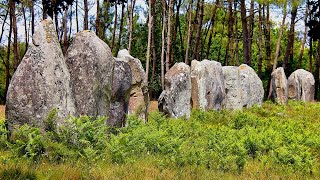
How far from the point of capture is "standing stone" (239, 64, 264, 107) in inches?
857

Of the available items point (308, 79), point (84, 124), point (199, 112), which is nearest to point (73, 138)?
point (84, 124)

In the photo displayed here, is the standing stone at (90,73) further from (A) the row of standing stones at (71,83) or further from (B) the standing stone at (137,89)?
(B) the standing stone at (137,89)

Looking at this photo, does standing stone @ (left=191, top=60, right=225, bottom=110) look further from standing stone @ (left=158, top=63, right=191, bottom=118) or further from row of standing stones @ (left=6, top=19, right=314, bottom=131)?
row of standing stones @ (left=6, top=19, right=314, bottom=131)

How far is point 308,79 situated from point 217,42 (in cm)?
1863

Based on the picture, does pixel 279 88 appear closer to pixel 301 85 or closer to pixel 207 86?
pixel 301 85

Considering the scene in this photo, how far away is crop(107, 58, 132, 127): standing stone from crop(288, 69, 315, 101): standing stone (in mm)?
19931

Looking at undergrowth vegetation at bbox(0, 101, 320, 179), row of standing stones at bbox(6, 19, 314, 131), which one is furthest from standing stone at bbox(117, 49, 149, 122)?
undergrowth vegetation at bbox(0, 101, 320, 179)

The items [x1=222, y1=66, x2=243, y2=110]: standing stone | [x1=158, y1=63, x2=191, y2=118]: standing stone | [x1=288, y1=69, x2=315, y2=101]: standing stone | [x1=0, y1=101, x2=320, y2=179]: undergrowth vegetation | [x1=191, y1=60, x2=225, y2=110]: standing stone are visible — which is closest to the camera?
[x1=0, y1=101, x2=320, y2=179]: undergrowth vegetation

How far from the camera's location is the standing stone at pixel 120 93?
11375mm

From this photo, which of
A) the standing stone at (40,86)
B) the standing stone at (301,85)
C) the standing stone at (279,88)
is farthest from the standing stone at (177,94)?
the standing stone at (301,85)

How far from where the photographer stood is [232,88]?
69.0ft

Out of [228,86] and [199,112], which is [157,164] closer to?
[199,112]

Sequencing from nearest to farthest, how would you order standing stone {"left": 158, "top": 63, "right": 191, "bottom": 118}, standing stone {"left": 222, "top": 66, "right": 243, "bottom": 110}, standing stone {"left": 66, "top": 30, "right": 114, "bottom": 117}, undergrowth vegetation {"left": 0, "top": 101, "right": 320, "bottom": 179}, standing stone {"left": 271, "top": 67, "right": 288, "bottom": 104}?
undergrowth vegetation {"left": 0, "top": 101, "right": 320, "bottom": 179}, standing stone {"left": 66, "top": 30, "right": 114, "bottom": 117}, standing stone {"left": 158, "top": 63, "right": 191, "bottom": 118}, standing stone {"left": 222, "top": 66, "right": 243, "bottom": 110}, standing stone {"left": 271, "top": 67, "right": 288, "bottom": 104}

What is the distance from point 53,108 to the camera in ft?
25.4
